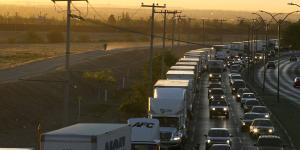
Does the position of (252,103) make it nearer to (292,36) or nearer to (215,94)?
(215,94)

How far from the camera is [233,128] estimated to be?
51094 mm

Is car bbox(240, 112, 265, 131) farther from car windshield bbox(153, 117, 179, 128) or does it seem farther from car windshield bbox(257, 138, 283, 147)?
car windshield bbox(257, 138, 283, 147)

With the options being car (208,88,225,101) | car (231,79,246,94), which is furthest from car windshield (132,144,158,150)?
car (231,79,246,94)

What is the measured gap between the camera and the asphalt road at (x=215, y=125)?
4273cm

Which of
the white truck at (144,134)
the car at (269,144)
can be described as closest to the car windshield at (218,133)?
the car at (269,144)

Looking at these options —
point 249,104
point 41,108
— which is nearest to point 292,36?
point 249,104

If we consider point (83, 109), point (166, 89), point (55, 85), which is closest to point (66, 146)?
point (166, 89)

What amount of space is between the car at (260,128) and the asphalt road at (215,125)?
1.51ft

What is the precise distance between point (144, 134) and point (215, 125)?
20510 mm

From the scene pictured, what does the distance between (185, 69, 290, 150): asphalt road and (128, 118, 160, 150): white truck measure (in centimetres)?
759

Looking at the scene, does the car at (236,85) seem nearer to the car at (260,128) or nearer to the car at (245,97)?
the car at (245,97)

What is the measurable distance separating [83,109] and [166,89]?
18055mm

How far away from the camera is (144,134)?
106 ft

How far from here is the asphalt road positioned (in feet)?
140
